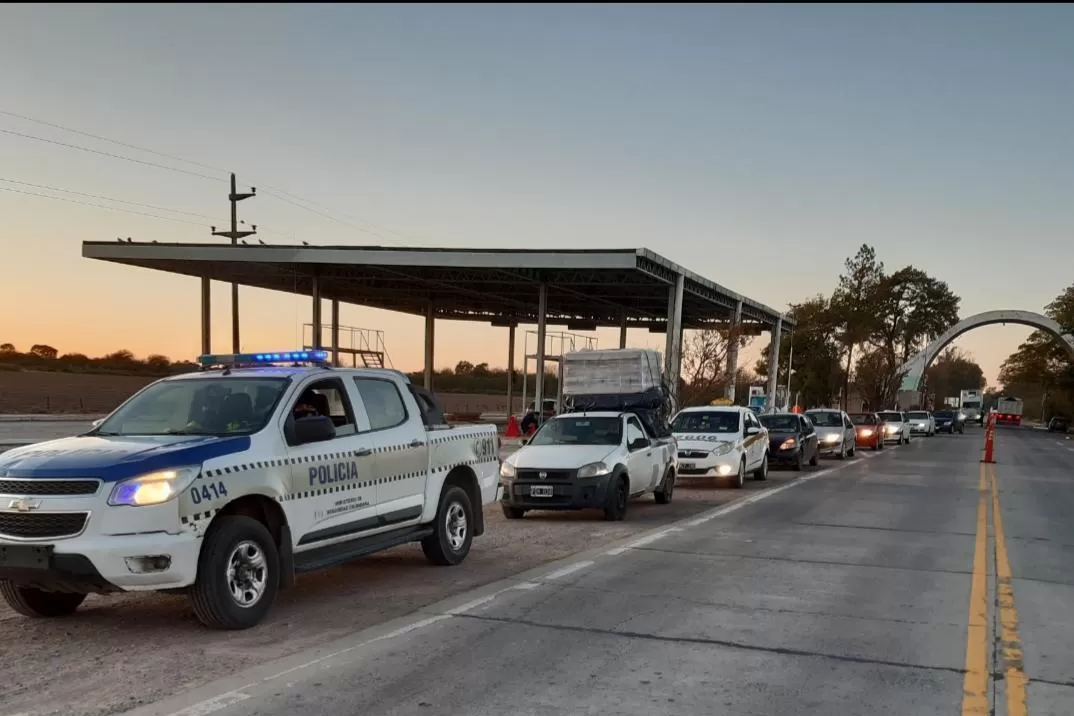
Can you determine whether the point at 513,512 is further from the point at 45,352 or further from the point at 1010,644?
the point at 45,352

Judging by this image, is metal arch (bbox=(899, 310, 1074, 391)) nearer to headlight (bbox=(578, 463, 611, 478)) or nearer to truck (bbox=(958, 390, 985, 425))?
truck (bbox=(958, 390, 985, 425))

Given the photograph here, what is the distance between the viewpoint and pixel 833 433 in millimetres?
30641

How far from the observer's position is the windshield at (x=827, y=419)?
31.4 meters

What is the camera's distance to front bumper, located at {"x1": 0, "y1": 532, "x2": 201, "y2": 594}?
6258 millimetres

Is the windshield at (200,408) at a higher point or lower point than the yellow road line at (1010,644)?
higher

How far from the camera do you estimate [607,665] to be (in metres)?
6.17

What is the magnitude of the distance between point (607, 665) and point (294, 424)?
305 cm

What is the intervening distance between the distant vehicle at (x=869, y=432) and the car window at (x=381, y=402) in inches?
1235

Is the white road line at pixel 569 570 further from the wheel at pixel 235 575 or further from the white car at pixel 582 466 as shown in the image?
the white car at pixel 582 466

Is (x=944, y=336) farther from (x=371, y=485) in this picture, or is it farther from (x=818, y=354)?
(x=371, y=485)

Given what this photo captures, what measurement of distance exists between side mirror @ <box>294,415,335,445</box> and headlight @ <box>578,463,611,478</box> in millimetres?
6350

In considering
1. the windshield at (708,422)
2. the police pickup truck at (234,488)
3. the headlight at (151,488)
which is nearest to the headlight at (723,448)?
the windshield at (708,422)

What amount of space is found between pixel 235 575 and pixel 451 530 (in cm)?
314

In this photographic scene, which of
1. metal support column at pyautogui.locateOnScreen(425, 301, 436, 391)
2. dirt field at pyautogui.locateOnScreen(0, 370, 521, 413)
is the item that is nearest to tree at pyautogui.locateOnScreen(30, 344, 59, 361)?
dirt field at pyautogui.locateOnScreen(0, 370, 521, 413)
